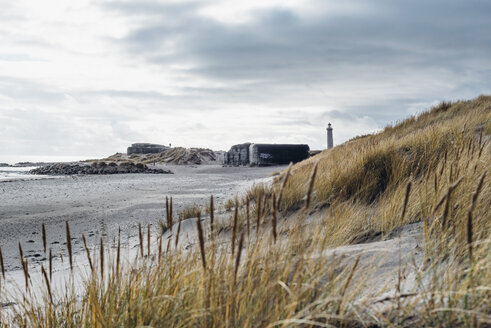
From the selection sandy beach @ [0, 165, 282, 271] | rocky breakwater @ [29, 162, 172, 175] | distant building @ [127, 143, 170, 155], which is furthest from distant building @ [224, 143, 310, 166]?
distant building @ [127, 143, 170, 155]

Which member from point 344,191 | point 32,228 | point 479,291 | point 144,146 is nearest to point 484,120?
point 344,191

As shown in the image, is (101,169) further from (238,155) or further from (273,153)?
(273,153)

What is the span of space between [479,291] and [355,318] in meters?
0.49

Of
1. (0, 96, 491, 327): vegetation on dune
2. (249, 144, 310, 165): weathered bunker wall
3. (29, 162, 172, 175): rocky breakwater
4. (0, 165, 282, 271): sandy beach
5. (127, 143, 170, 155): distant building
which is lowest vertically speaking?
(0, 165, 282, 271): sandy beach

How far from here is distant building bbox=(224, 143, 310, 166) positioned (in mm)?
31906

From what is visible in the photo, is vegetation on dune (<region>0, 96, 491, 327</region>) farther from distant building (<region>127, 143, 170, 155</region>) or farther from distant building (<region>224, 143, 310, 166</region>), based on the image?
distant building (<region>127, 143, 170, 155</region>)

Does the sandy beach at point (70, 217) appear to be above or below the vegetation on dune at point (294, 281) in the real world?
below

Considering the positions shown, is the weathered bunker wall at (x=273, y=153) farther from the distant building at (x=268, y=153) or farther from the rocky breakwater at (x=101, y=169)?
the rocky breakwater at (x=101, y=169)

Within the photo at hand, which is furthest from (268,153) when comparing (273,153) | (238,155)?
(238,155)

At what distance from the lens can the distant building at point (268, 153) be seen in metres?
31.9

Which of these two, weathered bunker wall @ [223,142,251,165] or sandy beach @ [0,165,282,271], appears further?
weathered bunker wall @ [223,142,251,165]

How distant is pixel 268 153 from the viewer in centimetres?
3200

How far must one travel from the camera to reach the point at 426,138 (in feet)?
21.6

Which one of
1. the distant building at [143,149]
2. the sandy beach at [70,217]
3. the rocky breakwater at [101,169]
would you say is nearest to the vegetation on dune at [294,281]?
the sandy beach at [70,217]
